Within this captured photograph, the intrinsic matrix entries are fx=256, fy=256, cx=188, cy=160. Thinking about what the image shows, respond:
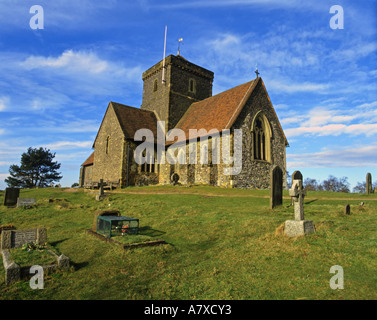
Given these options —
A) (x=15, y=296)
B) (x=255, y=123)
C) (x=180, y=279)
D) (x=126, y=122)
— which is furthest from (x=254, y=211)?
(x=126, y=122)

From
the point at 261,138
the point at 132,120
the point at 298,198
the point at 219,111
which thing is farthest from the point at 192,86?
the point at 298,198

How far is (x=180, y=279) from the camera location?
5.84 metres

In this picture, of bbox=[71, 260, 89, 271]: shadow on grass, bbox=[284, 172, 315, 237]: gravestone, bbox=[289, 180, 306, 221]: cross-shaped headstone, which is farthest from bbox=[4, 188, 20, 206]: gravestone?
bbox=[289, 180, 306, 221]: cross-shaped headstone

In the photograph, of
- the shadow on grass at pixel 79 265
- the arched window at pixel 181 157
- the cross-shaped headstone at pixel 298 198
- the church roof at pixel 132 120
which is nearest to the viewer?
the shadow on grass at pixel 79 265

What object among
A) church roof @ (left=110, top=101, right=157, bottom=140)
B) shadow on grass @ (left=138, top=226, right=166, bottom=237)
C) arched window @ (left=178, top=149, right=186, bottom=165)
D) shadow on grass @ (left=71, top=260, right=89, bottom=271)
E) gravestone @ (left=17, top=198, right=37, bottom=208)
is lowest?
shadow on grass @ (left=71, top=260, right=89, bottom=271)

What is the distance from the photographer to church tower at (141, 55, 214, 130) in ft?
101

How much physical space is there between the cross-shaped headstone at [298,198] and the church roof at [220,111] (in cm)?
1320

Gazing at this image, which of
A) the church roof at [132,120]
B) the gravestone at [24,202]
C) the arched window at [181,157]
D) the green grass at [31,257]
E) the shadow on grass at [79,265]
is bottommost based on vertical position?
the shadow on grass at [79,265]

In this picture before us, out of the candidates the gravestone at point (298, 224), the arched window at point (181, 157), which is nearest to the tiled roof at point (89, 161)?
the arched window at point (181, 157)

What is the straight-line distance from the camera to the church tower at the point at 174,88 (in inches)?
1213

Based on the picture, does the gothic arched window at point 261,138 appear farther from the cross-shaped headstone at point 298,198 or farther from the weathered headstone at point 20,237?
the weathered headstone at point 20,237

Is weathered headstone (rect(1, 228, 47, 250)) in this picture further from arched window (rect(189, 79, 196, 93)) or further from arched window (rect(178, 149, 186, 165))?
arched window (rect(189, 79, 196, 93))

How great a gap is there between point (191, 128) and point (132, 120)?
23.5ft

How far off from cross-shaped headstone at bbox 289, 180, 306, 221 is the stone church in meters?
12.6
